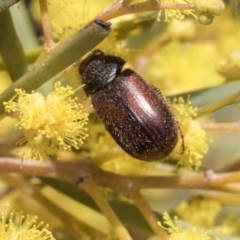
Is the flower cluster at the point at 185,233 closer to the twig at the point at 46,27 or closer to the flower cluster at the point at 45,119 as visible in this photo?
the flower cluster at the point at 45,119

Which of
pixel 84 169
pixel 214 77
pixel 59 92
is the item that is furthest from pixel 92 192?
pixel 214 77

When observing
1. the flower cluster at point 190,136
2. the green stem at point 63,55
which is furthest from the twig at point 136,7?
the flower cluster at point 190,136

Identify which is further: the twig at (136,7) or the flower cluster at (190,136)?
the flower cluster at (190,136)

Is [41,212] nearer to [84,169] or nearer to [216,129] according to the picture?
[84,169]

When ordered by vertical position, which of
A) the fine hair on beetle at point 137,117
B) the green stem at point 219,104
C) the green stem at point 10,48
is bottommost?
the green stem at point 219,104

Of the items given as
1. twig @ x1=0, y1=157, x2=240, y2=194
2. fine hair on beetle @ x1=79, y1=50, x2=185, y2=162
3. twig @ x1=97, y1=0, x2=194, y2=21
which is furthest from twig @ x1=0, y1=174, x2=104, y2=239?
twig @ x1=97, y1=0, x2=194, y2=21

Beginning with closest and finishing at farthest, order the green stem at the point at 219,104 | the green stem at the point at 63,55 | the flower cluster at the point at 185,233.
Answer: the green stem at the point at 63,55 < the flower cluster at the point at 185,233 < the green stem at the point at 219,104

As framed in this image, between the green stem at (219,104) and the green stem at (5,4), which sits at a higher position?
the green stem at (5,4)

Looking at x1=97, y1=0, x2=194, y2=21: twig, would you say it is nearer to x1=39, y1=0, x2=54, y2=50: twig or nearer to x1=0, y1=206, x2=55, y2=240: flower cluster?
x1=39, y1=0, x2=54, y2=50: twig
